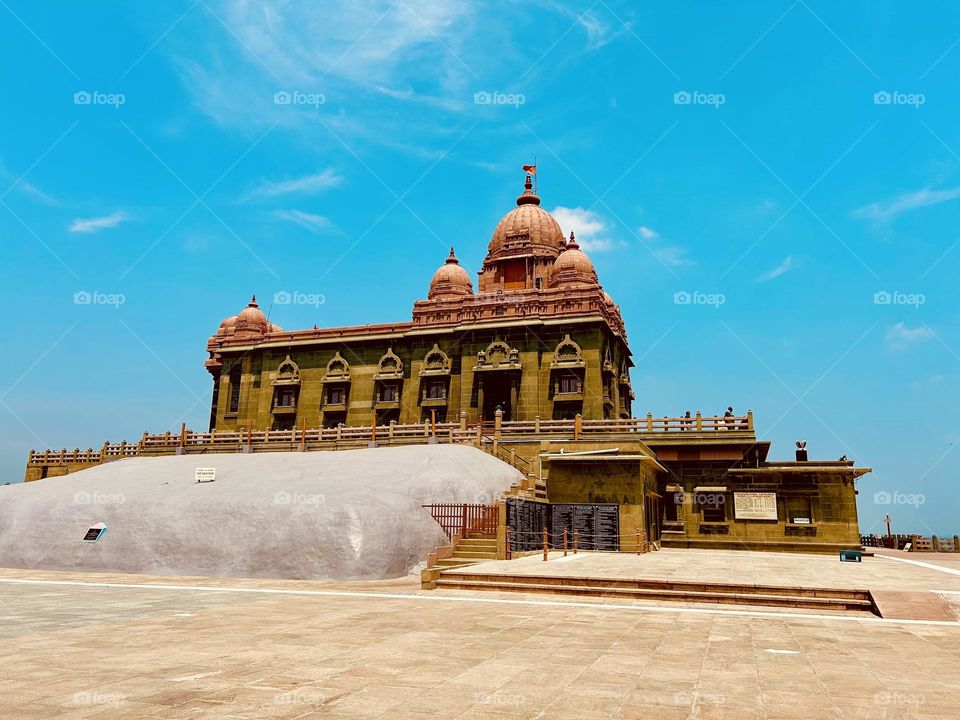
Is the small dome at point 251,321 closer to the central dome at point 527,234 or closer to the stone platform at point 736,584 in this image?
the central dome at point 527,234

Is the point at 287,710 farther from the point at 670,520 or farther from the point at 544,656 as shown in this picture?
the point at 670,520

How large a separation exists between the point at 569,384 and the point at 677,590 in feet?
83.4

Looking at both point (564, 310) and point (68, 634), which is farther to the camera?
point (564, 310)

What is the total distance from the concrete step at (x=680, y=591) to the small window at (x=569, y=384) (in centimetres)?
2417

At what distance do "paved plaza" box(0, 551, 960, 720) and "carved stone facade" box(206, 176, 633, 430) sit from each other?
26209 millimetres

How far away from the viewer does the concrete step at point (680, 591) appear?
42.3 feet

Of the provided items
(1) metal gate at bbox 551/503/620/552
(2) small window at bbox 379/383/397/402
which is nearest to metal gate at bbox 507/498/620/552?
(1) metal gate at bbox 551/503/620/552

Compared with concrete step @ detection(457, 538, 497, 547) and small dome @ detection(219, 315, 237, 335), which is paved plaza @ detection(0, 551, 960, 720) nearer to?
concrete step @ detection(457, 538, 497, 547)

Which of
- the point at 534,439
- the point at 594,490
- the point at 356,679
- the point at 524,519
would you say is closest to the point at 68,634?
the point at 356,679

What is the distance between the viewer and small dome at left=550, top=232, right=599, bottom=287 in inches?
1703

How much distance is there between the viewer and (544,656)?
27.5 ft

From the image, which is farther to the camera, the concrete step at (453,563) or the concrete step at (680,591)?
the concrete step at (453,563)

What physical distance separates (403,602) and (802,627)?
24.0 feet

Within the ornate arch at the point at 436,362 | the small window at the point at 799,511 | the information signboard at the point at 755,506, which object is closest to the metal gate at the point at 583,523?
the information signboard at the point at 755,506
